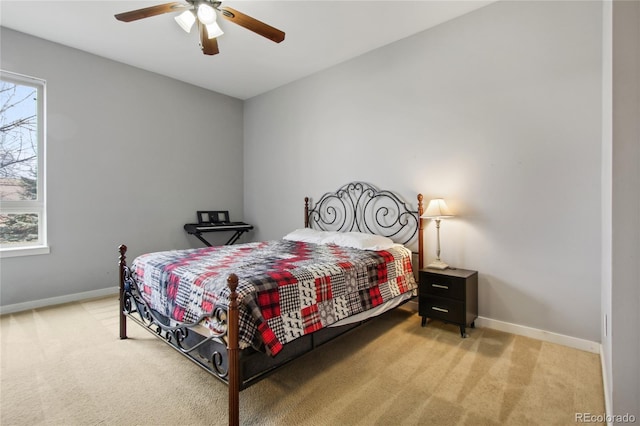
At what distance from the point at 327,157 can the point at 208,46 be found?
6.65 feet

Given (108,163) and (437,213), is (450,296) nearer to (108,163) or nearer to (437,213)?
(437,213)

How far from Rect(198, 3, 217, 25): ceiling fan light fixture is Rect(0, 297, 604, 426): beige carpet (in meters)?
2.52

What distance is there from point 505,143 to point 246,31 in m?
2.77

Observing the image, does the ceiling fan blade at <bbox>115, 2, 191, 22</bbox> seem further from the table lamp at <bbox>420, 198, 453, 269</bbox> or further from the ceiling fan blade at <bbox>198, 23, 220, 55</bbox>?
the table lamp at <bbox>420, 198, 453, 269</bbox>

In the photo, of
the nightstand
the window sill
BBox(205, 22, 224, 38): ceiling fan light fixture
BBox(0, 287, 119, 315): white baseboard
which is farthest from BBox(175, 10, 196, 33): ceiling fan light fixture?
BBox(0, 287, 119, 315): white baseboard

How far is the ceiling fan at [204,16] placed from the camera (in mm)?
2221

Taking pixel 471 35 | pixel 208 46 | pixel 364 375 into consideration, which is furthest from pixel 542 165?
pixel 208 46

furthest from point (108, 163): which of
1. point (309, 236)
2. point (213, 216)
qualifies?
point (309, 236)

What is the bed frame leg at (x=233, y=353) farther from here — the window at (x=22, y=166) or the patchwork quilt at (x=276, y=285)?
the window at (x=22, y=166)

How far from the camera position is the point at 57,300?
3590 millimetres

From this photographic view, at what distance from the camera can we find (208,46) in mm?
2572

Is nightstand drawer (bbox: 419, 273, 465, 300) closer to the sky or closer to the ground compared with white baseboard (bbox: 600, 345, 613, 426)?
closer to the sky

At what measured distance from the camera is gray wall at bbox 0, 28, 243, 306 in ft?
11.5
